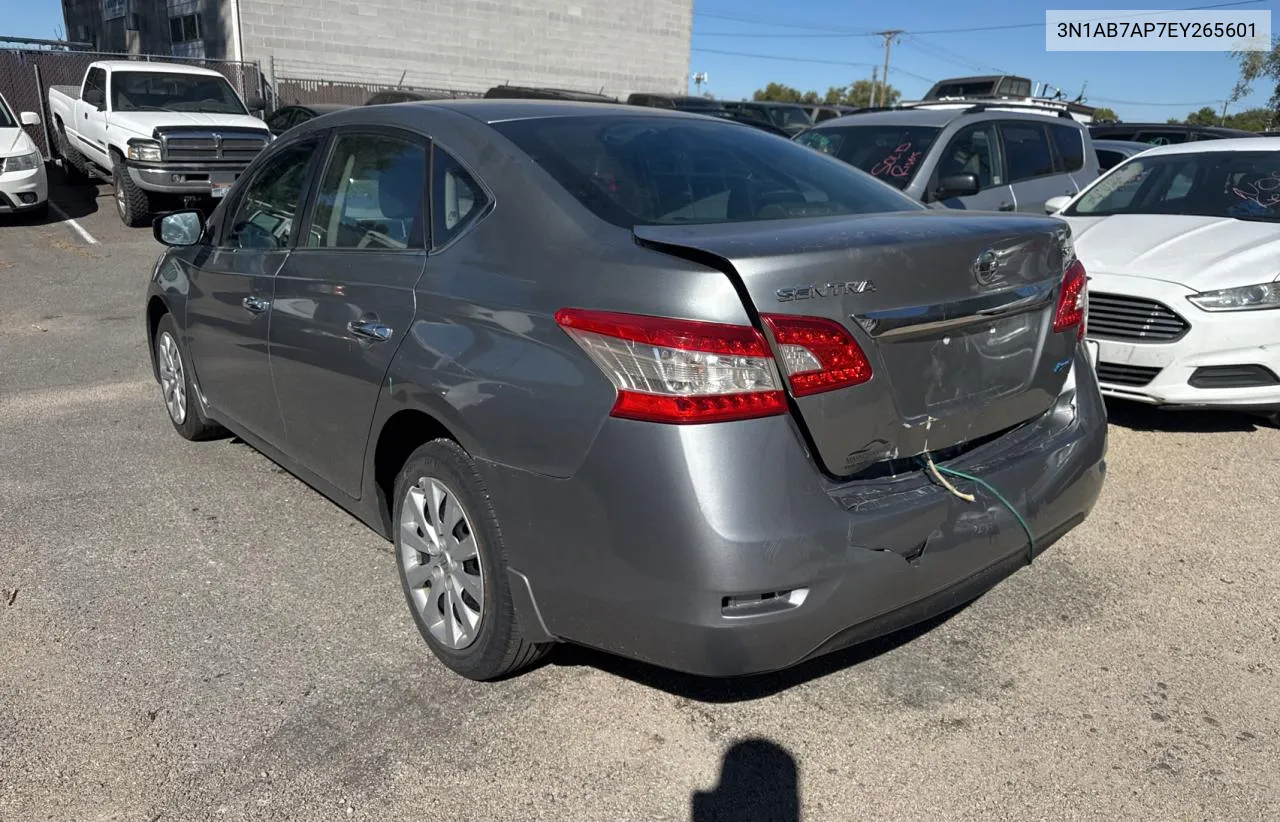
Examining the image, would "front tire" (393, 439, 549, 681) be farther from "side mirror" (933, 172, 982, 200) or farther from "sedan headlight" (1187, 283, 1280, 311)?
"side mirror" (933, 172, 982, 200)

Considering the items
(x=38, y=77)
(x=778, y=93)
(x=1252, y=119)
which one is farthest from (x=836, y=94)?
(x=38, y=77)

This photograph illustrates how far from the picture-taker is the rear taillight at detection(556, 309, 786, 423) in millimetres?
2291

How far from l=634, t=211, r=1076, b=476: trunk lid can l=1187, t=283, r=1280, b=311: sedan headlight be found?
2699mm

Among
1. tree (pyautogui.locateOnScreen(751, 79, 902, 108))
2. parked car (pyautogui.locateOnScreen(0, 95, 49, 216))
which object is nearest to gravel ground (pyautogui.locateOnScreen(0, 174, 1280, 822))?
parked car (pyautogui.locateOnScreen(0, 95, 49, 216))

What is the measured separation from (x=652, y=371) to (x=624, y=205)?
0.67 metres

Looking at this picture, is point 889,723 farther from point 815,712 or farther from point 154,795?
point 154,795

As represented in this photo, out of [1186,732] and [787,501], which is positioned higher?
[787,501]

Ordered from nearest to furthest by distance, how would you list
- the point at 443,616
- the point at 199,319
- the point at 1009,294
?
the point at 1009,294 < the point at 443,616 < the point at 199,319

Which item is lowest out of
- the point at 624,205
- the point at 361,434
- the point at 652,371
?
the point at 361,434

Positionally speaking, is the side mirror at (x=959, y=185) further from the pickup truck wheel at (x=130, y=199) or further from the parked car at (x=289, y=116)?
the pickup truck wheel at (x=130, y=199)

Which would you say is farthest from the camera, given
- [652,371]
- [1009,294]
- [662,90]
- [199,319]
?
[662,90]

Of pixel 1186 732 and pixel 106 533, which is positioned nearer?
pixel 1186 732

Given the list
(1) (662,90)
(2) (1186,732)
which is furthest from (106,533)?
(1) (662,90)

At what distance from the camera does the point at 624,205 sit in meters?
2.78
